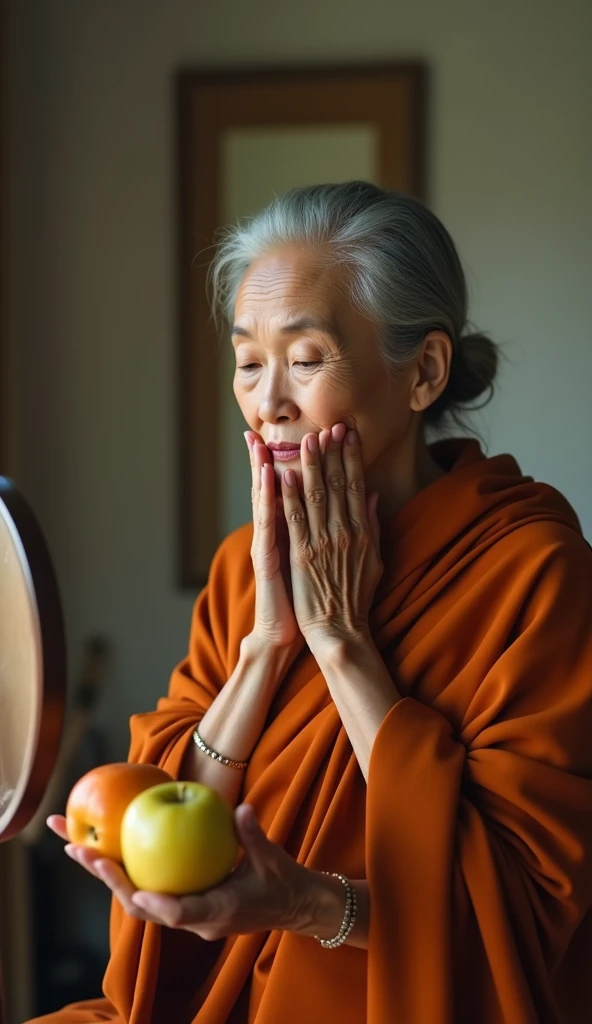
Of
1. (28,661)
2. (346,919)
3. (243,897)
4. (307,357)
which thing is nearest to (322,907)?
(346,919)

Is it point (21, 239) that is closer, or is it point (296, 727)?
point (296, 727)

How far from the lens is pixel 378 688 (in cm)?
125

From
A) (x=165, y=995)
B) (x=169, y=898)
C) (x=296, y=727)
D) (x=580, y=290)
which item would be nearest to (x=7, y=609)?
(x=169, y=898)

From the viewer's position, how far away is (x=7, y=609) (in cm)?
108

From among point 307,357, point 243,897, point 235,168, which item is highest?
point 235,168

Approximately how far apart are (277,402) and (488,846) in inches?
23.2

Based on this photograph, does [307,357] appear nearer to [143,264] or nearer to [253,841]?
[253,841]

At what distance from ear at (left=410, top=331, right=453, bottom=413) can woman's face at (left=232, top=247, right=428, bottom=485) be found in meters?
0.04

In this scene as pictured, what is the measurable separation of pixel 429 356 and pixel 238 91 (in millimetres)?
1461

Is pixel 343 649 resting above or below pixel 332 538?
below

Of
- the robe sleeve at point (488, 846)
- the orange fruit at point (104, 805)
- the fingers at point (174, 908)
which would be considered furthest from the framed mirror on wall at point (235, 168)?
the fingers at point (174, 908)

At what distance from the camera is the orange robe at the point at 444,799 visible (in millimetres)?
1128

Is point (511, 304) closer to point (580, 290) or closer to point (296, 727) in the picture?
point (580, 290)

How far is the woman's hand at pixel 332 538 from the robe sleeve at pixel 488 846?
0.17 meters
